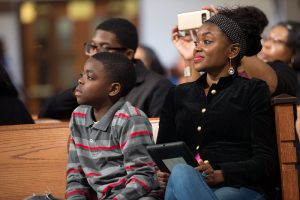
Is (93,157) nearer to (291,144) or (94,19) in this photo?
(291,144)

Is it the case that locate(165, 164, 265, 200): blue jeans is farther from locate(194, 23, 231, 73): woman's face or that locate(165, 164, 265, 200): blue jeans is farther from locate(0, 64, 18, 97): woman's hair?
locate(0, 64, 18, 97): woman's hair

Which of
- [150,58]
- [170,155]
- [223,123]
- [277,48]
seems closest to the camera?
[170,155]

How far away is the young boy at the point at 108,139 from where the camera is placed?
11.8 ft

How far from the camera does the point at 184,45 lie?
Answer: 14.6ft

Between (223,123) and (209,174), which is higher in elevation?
(223,123)

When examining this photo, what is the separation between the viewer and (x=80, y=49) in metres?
10.4

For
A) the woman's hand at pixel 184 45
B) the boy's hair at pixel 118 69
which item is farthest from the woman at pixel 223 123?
the woman's hand at pixel 184 45

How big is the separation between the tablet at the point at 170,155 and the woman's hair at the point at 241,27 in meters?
0.60

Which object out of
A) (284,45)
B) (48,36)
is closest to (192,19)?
(284,45)

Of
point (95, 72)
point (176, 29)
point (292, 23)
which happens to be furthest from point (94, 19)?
point (95, 72)

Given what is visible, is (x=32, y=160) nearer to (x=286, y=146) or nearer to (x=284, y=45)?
(x=286, y=146)

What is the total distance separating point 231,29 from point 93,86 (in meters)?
0.66

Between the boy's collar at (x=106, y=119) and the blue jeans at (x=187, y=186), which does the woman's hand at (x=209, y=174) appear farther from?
the boy's collar at (x=106, y=119)

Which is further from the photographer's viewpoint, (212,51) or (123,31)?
(123,31)
